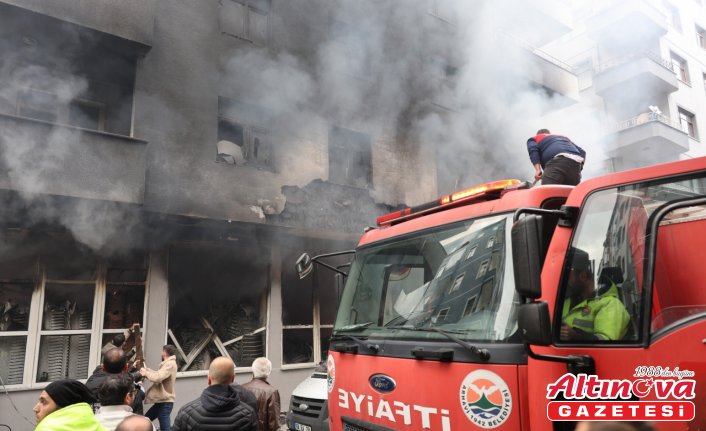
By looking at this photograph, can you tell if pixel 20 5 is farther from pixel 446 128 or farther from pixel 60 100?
pixel 446 128

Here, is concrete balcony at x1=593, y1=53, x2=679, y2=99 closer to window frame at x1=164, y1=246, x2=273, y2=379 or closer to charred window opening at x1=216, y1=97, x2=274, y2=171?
charred window opening at x1=216, y1=97, x2=274, y2=171

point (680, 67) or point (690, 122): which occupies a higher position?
point (680, 67)

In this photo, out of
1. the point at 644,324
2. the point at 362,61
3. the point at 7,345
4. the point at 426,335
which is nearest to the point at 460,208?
the point at 426,335

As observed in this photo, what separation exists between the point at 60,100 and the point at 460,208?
7163mm

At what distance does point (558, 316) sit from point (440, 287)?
739 mm

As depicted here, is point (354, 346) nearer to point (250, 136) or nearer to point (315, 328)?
point (315, 328)

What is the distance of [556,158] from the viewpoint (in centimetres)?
337

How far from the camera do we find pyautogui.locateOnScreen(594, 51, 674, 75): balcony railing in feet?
57.5

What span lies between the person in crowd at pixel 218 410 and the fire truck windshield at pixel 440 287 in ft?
2.83

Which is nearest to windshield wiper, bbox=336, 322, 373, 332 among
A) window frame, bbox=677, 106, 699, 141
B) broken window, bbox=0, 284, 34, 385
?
broken window, bbox=0, 284, 34, 385

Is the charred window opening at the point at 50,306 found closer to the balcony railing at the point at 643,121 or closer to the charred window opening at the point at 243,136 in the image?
the charred window opening at the point at 243,136

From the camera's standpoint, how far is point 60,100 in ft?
25.5

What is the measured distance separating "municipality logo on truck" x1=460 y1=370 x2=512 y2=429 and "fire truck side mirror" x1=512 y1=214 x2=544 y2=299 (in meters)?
0.48

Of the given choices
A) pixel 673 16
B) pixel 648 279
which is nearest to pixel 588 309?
pixel 648 279
